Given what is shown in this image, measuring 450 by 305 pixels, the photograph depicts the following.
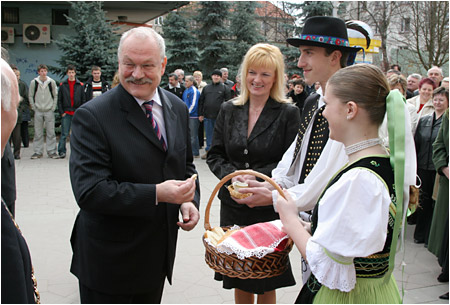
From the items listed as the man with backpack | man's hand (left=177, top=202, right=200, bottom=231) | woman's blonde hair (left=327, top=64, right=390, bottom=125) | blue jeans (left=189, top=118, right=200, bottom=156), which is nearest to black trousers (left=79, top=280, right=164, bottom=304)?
man's hand (left=177, top=202, right=200, bottom=231)

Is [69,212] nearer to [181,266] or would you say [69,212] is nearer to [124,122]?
[181,266]

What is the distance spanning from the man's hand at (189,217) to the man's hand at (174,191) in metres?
0.31

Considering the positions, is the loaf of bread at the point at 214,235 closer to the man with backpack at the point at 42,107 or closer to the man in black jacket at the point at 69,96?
the man in black jacket at the point at 69,96

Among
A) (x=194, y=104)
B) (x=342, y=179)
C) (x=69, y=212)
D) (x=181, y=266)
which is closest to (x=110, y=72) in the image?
(x=194, y=104)

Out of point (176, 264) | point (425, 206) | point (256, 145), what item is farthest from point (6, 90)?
Answer: point (425, 206)

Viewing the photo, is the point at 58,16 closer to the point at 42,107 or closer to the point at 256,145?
the point at 42,107

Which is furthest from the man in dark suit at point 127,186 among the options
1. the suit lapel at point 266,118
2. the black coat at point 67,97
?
the black coat at point 67,97

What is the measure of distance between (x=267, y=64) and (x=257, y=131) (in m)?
0.53

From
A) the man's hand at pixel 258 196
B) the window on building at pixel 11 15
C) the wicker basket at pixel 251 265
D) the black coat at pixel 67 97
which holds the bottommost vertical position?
the wicker basket at pixel 251 265

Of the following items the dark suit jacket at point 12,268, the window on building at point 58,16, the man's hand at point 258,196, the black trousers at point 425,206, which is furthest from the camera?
the window on building at point 58,16

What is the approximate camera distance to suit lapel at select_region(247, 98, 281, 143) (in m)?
3.41

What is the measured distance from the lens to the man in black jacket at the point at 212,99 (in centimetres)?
1209

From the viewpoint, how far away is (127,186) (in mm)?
2350

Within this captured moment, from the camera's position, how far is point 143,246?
2504mm
